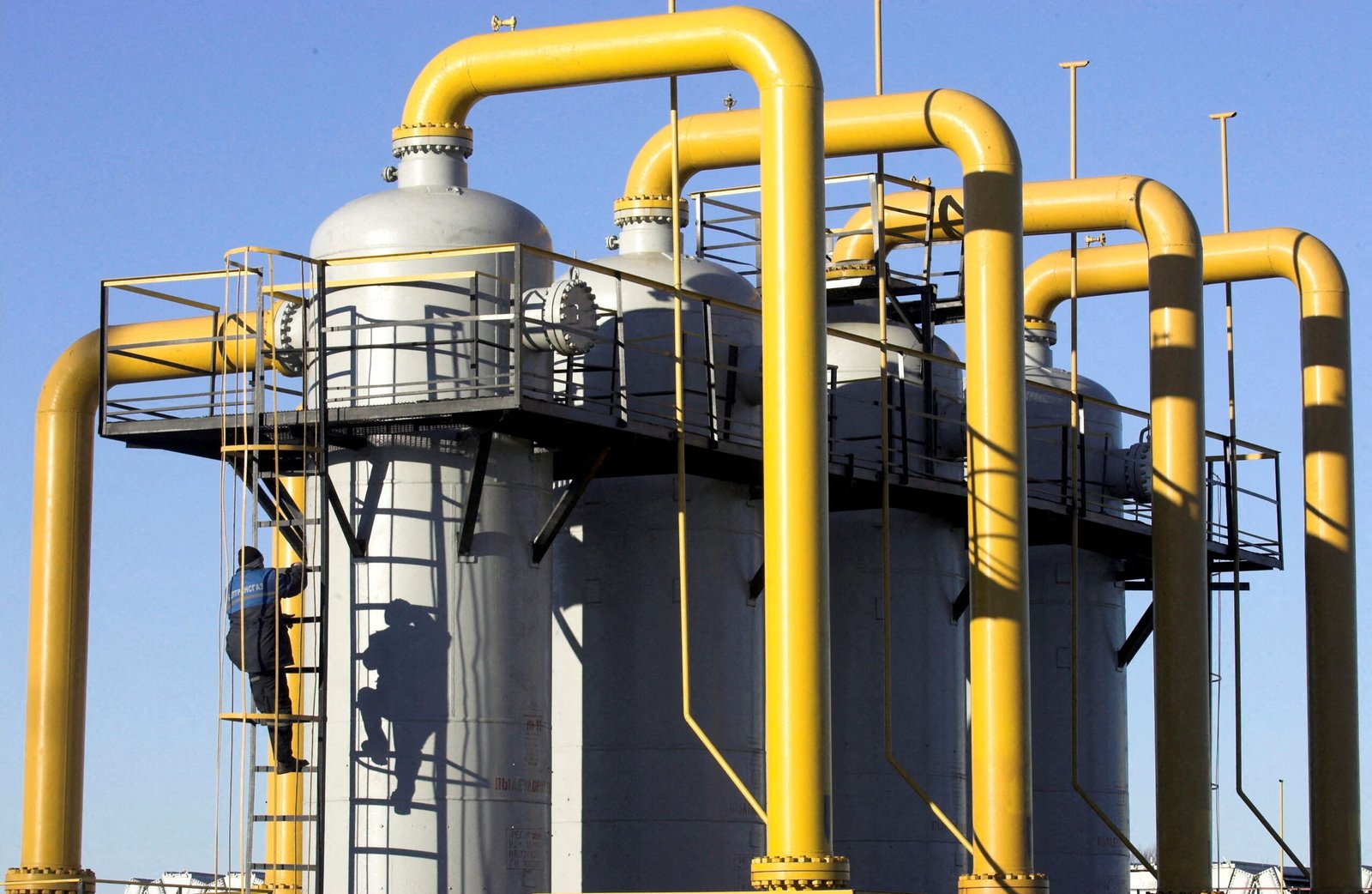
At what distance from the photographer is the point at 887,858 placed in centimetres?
2722

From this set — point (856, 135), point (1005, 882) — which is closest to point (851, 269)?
point (856, 135)

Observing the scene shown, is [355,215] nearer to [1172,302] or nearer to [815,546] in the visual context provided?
[815,546]

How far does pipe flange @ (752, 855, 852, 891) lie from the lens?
18984 mm

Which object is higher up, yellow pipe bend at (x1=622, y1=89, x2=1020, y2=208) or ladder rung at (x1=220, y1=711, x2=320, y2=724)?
yellow pipe bend at (x1=622, y1=89, x2=1020, y2=208)

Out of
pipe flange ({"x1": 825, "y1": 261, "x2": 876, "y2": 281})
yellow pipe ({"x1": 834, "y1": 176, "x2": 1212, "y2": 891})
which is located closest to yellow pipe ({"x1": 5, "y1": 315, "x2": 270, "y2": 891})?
pipe flange ({"x1": 825, "y1": 261, "x2": 876, "y2": 281})

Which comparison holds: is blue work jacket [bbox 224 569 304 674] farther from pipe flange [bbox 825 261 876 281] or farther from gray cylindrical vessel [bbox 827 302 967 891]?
pipe flange [bbox 825 261 876 281]

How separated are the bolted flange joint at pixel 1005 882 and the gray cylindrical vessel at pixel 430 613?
13.6ft

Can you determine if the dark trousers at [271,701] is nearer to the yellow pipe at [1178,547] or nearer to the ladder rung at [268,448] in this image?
the ladder rung at [268,448]

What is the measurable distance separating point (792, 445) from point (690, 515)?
513 cm

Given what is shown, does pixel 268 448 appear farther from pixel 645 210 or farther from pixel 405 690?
pixel 645 210

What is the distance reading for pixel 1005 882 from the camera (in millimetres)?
22438

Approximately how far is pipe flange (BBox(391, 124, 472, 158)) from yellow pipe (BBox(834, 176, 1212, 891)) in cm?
576

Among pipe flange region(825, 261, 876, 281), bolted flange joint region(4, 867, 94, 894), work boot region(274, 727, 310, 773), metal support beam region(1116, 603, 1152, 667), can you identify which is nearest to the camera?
work boot region(274, 727, 310, 773)

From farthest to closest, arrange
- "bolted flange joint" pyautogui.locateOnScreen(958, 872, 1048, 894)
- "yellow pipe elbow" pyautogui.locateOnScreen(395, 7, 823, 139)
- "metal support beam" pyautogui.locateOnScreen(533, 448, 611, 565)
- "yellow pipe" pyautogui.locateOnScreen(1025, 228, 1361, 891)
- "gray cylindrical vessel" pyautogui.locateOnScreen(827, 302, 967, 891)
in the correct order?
1. "yellow pipe" pyautogui.locateOnScreen(1025, 228, 1361, 891)
2. "gray cylindrical vessel" pyautogui.locateOnScreen(827, 302, 967, 891)
3. "bolted flange joint" pyautogui.locateOnScreen(958, 872, 1048, 894)
4. "metal support beam" pyautogui.locateOnScreen(533, 448, 611, 565)
5. "yellow pipe elbow" pyautogui.locateOnScreen(395, 7, 823, 139)
